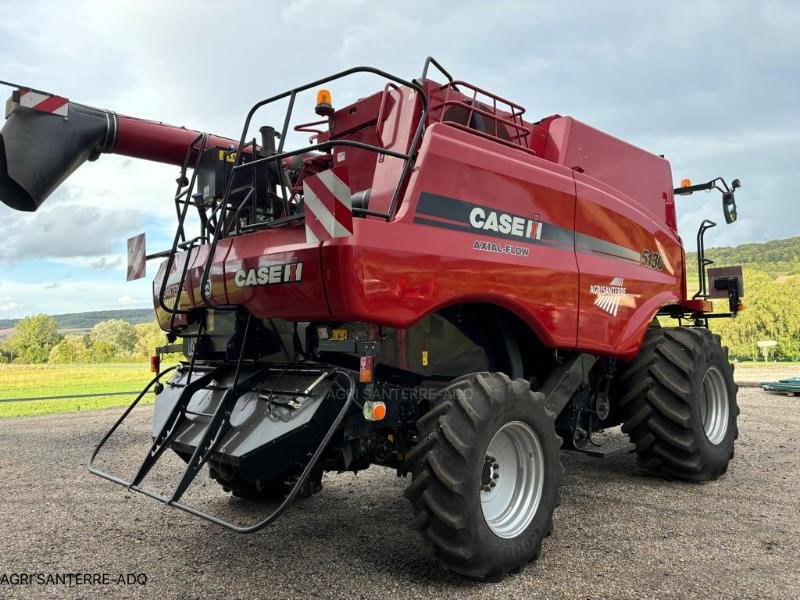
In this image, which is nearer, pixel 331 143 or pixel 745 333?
pixel 331 143

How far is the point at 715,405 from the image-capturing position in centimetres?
591

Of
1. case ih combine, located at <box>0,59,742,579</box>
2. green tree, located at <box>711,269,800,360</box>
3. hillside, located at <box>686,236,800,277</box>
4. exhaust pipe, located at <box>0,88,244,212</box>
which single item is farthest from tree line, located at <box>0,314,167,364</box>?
hillside, located at <box>686,236,800,277</box>

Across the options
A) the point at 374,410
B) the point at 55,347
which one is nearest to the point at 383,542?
the point at 374,410

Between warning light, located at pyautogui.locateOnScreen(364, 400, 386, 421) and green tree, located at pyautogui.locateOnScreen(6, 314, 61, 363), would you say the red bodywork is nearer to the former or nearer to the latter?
warning light, located at pyautogui.locateOnScreen(364, 400, 386, 421)

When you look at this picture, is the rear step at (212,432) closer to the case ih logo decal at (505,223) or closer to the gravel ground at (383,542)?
the gravel ground at (383,542)

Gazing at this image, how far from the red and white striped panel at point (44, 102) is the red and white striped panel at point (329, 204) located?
9.54ft

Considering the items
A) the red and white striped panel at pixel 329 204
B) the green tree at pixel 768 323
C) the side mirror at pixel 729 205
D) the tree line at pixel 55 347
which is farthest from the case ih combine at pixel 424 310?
the green tree at pixel 768 323

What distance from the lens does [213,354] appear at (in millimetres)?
4527

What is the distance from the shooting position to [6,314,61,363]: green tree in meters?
29.4

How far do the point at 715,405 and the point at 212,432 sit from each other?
4.72 metres

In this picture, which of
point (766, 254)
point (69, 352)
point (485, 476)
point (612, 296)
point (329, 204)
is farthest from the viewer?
point (766, 254)

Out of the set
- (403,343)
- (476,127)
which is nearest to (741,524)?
(403,343)

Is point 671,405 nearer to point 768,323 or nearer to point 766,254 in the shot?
point 768,323

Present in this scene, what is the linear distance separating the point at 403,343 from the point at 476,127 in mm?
1690
